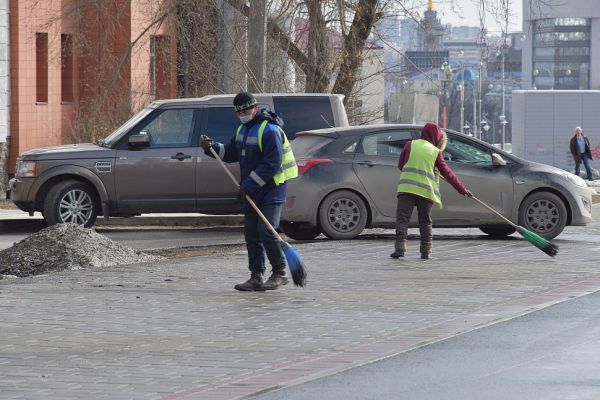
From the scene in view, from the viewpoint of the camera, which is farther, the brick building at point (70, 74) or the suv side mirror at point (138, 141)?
the brick building at point (70, 74)

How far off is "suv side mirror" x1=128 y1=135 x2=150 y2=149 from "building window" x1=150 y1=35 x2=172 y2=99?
13.1 m

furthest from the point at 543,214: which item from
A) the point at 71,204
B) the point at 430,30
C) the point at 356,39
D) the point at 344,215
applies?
the point at 430,30

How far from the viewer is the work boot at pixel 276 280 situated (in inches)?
485

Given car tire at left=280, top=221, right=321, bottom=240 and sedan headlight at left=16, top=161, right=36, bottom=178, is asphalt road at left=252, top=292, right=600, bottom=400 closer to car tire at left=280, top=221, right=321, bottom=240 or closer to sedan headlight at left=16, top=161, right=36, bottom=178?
car tire at left=280, top=221, right=321, bottom=240

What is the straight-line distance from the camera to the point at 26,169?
19406 mm

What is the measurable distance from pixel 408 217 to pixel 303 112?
16.2ft

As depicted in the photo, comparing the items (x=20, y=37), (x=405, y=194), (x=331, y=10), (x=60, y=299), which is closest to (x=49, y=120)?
(x=20, y=37)

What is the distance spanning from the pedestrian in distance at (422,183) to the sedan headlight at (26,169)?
6.21 metres

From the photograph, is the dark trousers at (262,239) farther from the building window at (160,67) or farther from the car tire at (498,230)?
the building window at (160,67)

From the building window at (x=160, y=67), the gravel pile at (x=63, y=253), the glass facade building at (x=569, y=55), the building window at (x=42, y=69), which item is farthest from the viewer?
the glass facade building at (x=569, y=55)

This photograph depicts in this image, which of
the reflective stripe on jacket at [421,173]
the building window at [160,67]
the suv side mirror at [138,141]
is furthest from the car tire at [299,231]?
the building window at [160,67]

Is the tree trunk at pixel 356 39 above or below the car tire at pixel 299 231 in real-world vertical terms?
above

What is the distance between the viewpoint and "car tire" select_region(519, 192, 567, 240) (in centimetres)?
1781

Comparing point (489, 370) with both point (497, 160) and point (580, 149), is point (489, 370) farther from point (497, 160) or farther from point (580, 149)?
point (580, 149)
